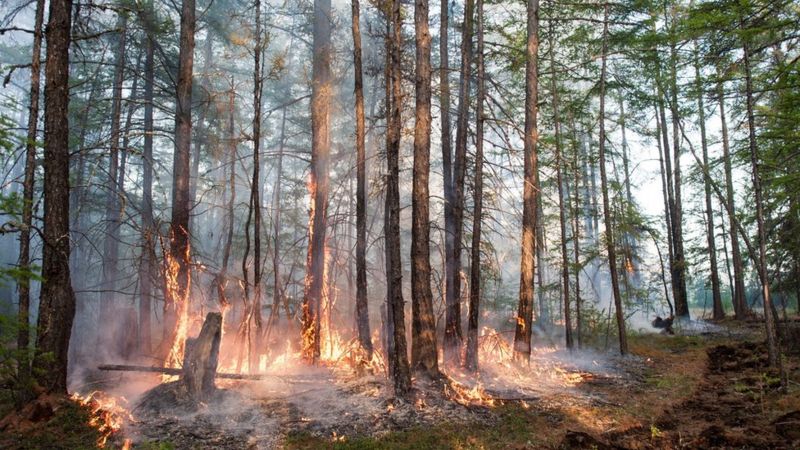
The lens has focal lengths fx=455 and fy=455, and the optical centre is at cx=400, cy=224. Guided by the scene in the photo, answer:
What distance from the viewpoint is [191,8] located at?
1134cm

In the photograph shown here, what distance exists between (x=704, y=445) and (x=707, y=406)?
270cm

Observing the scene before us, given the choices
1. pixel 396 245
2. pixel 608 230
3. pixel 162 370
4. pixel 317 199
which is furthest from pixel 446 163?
pixel 162 370

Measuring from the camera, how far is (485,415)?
27.3 ft

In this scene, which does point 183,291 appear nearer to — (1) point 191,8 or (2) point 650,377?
Answer: (1) point 191,8

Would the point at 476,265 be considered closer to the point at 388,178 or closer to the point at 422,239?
the point at 422,239

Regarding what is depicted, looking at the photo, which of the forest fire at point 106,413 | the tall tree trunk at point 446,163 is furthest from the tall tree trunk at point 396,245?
the forest fire at point 106,413

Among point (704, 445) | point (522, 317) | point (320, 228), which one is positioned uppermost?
point (320, 228)

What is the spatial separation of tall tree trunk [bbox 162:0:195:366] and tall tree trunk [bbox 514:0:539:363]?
8.42 metres

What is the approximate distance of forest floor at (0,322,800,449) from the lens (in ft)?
22.8

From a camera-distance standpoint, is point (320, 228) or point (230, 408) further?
point (320, 228)

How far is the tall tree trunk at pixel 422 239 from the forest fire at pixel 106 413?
5.31 m

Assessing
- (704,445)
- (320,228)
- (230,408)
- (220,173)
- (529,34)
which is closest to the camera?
(704,445)

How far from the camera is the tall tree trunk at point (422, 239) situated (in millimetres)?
9422

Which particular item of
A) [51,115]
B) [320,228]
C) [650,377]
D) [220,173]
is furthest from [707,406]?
[220,173]
